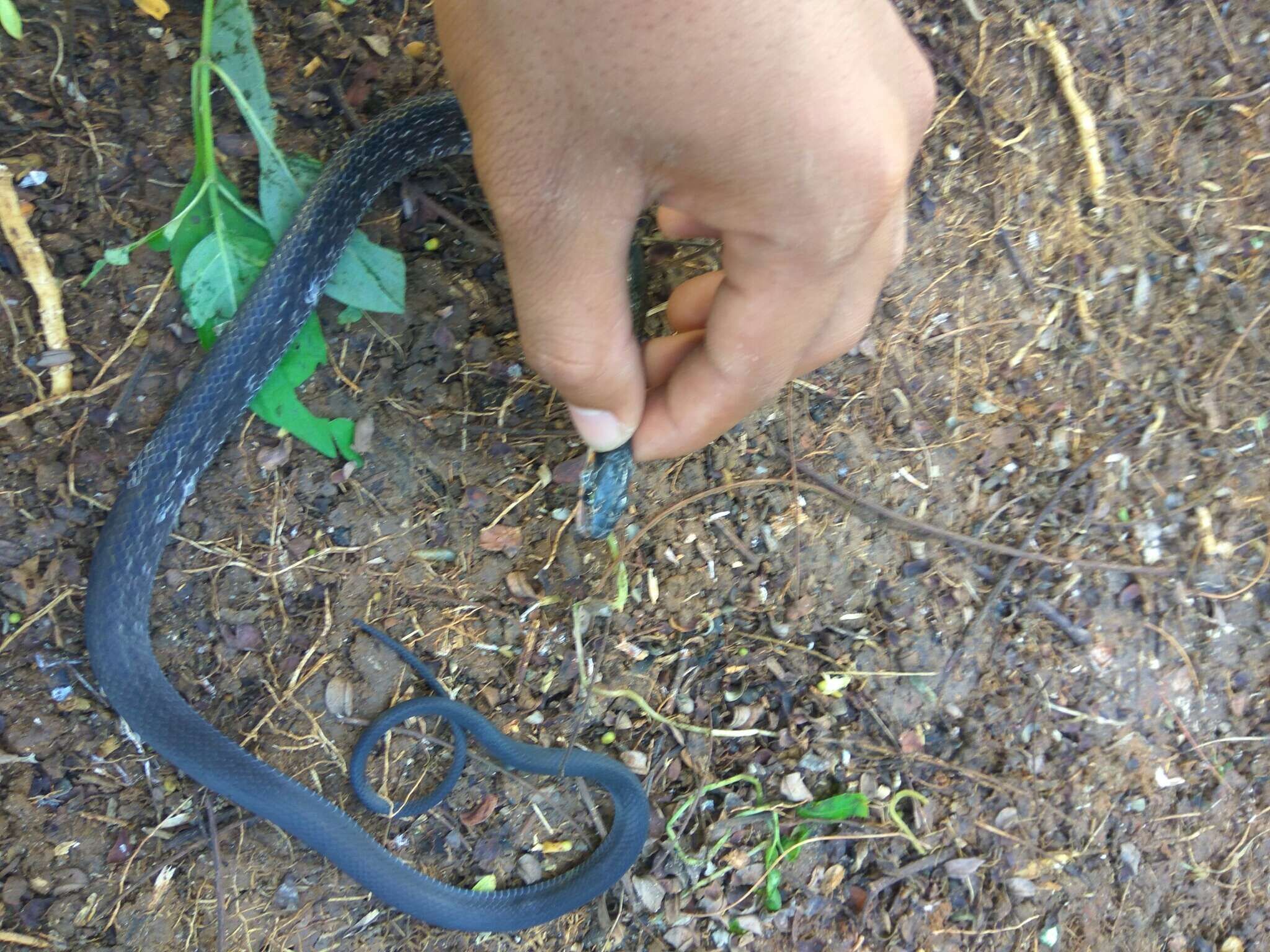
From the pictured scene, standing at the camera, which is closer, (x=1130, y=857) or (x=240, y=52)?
(x=240, y=52)

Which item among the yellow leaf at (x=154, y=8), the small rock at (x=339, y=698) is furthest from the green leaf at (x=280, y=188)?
the small rock at (x=339, y=698)

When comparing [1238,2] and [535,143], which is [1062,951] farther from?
[1238,2]

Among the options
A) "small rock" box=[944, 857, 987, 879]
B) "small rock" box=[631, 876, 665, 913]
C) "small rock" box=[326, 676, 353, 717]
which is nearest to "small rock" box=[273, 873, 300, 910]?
"small rock" box=[326, 676, 353, 717]

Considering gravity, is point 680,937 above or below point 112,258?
below

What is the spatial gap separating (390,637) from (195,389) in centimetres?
68

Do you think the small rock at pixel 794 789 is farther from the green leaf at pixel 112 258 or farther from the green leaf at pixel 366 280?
the green leaf at pixel 112 258

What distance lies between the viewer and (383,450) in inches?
74.6

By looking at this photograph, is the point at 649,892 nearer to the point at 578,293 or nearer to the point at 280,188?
the point at 578,293

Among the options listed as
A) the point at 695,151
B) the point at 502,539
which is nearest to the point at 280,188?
the point at 502,539

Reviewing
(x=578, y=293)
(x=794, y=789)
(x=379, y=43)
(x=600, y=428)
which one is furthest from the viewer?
(x=794, y=789)

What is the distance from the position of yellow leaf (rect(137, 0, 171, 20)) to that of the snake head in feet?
4.43

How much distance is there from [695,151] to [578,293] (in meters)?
0.26

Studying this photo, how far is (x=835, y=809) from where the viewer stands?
2.00 metres

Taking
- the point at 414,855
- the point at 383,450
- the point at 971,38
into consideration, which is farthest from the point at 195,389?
the point at 971,38
